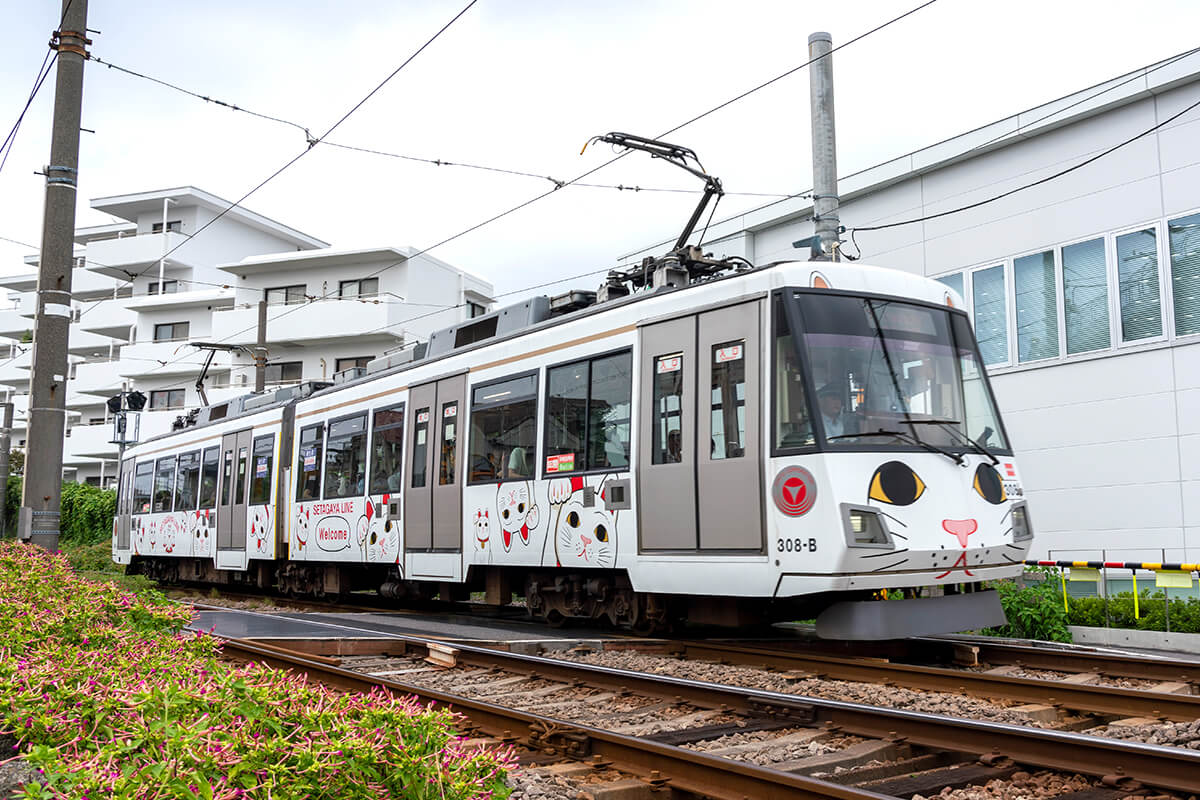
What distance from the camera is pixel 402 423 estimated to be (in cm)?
1370

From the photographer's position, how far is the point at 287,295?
45.3 meters

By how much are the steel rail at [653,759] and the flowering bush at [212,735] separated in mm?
1278

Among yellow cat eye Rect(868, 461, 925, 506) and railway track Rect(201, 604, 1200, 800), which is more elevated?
yellow cat eye Rect(868, 461, 925, 506)

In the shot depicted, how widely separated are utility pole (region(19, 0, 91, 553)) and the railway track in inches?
211

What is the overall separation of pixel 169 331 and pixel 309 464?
1491 inches

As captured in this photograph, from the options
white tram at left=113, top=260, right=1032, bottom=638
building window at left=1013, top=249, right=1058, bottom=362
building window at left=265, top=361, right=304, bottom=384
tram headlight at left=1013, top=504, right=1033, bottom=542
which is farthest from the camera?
building window at left=265, top=361, right=304, bottom=384

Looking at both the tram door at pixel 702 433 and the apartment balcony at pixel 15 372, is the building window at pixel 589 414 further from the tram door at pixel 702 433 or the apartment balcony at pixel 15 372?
the apartment balcony at pixel 15 372

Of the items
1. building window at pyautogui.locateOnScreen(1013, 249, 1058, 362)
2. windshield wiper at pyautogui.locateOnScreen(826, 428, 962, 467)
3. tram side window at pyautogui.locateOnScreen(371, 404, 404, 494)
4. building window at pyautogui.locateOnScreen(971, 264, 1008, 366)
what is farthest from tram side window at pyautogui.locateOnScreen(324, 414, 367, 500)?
building window at pyautogui.locateOnScreen(1013, 249, 1058, 362)

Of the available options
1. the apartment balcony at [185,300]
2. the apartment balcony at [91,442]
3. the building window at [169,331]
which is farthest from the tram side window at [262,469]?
the apartment balcony at [91,442]

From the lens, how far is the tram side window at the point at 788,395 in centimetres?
807

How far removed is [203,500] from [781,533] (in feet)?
52.4

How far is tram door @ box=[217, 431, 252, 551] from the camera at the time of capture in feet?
61.7

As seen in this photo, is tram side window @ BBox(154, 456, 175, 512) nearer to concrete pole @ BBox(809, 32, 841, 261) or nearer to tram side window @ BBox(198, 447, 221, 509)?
tram side window @ BBox(198, 447, 221, 509)

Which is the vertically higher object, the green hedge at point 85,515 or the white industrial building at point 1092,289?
the white industrial building at point 1092,289
